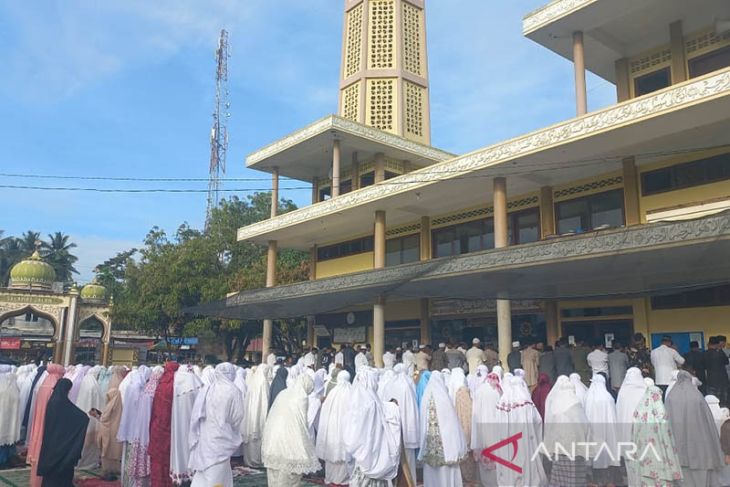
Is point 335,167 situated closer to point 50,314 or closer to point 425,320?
point 425,320

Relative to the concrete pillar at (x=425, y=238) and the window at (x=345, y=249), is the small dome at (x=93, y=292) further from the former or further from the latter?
the concrete pillar at (x=425, y=238)

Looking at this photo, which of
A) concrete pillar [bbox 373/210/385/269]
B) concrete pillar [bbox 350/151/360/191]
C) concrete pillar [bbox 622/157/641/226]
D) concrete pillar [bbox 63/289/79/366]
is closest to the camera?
concrete pillar [bbox 622/157/641/226]

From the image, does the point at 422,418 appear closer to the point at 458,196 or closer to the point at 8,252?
the point at 458,196

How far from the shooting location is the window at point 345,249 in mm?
18250

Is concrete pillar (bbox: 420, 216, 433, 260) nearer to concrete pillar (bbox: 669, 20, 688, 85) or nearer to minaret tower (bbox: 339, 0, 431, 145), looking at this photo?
minaret tower (bbox: 339, 0, 431, 145)

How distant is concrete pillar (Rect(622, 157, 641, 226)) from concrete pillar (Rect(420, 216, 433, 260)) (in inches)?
226

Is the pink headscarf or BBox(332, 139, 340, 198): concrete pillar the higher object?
BBox(332, 139, 340, 198): concrete pillar

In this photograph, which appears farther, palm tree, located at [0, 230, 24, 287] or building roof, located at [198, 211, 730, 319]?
palm tree, located at [0, 230, 24, 287]

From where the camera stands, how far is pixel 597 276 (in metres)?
9.51

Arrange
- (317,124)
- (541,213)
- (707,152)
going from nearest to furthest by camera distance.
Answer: (707,152) → (541,213) → (317,124)

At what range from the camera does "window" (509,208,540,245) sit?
13.5m

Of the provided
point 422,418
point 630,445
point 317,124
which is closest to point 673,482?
point 630,445

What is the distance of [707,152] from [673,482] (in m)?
7.83

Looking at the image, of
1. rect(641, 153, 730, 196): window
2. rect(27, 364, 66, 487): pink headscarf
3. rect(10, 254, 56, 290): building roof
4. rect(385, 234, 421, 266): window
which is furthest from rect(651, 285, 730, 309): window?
rect(10, 254, 56, 290): building roof
